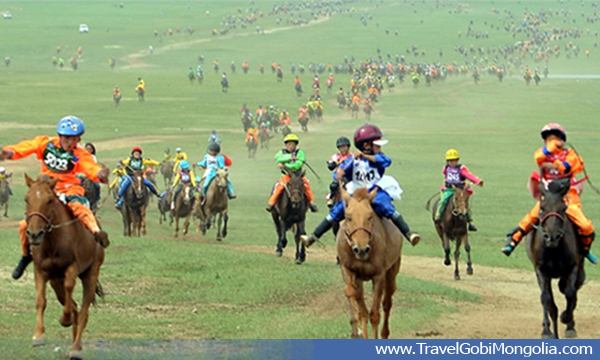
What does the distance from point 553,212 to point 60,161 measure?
6342mm

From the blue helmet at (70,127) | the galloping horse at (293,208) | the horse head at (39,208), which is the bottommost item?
the galloping horse at (293,208)

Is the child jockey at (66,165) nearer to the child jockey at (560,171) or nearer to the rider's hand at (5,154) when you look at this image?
the rider's hand at (5,154)

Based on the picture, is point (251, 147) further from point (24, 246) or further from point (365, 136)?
point (24, 246)

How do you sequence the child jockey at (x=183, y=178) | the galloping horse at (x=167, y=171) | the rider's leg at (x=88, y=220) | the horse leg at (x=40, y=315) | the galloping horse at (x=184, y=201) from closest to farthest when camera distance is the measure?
the horse leg at (x=40, y=315), the rider's leg at (x=88, y=220), the galloping horse at (x=184, y=201), the child jockey at (x=183, y=178), the galloping horse at (x=167, y=171)

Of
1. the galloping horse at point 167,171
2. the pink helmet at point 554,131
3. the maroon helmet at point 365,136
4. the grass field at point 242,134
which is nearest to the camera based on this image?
the maroon helmet at point 365,136

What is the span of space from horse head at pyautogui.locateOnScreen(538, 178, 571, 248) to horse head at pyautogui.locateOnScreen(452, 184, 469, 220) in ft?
31.8

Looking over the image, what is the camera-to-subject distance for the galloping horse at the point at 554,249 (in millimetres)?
14211

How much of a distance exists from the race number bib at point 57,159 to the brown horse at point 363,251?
343 centimetres

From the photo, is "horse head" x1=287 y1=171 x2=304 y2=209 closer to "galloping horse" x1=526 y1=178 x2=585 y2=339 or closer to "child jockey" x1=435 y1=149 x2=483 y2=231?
"child jockey" x1=435 y1=149 x2=483 y2=231

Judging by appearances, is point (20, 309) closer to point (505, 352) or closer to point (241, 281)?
point (241, 281)

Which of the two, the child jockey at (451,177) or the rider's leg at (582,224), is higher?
the rider's leg at (582,224)

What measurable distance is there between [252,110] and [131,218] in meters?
47.5

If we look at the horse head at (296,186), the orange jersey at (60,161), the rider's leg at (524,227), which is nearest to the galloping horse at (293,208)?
the horse head at (296,186)

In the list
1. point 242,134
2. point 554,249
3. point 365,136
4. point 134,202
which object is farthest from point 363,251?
point 242,134
